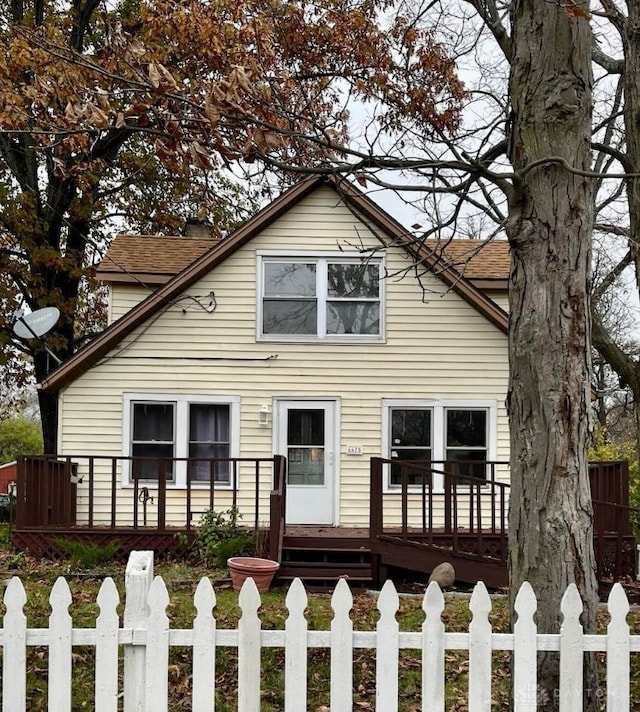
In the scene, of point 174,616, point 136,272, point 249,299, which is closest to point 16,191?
point 136,272

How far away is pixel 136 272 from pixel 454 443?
6430 millimetres

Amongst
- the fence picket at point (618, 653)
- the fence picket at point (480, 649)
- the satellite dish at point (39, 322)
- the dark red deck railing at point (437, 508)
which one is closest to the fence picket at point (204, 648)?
the fence picket at point (480, 649)

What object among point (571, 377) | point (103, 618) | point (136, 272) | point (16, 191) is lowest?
point (103, 618)

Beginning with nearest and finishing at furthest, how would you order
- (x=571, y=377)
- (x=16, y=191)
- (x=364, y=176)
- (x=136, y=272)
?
(x=571, y=377)
(x=364, y=176)
(x=136, y=272)
(x=16, y=191)

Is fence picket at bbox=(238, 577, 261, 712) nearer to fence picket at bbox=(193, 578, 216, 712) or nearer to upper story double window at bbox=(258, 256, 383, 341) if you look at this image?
fence picket at bbox=(193, 578, 216, 712)

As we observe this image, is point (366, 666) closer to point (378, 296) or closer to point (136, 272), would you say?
point (378, 296)

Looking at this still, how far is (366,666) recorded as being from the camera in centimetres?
507

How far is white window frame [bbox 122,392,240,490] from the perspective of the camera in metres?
12.2

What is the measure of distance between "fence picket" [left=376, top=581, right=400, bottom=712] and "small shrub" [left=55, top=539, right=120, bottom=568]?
24.6 feet

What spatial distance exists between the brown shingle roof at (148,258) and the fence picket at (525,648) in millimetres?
11134

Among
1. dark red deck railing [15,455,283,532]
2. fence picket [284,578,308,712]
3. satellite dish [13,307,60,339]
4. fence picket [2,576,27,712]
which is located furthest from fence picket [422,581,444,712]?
satellite dish [13,307,60,339]

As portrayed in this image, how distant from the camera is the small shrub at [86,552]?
9953mm

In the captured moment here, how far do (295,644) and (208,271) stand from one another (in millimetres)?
9679

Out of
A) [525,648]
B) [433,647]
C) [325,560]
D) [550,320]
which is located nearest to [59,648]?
[433,647]
